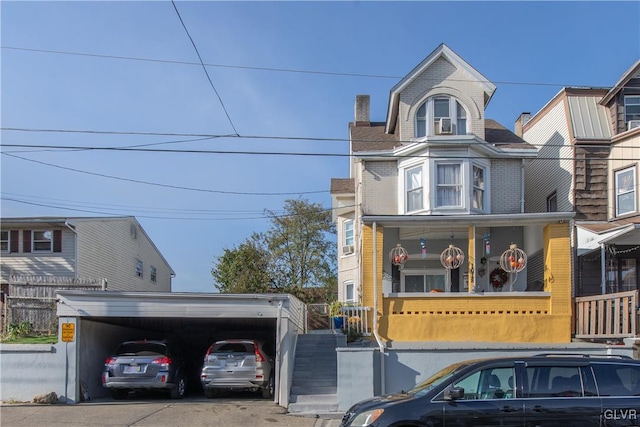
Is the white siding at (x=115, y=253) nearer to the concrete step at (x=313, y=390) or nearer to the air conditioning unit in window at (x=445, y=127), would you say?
the concrete step at (x=313, y=390)

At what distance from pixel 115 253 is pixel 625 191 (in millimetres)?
22353

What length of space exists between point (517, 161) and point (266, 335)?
428 inches

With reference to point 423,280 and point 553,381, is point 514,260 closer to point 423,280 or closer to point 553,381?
point 423,280

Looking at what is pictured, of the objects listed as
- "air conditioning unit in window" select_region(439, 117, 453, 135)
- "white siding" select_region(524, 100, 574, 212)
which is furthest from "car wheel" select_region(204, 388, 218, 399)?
"white siding" select_region(524, 100, 574, 212)

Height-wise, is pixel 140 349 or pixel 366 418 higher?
pixel 366 418

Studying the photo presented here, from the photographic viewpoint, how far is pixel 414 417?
803cm

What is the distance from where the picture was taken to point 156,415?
12109 millimetres

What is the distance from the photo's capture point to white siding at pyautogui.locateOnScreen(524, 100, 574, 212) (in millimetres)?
20375

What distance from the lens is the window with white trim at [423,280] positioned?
2088cm

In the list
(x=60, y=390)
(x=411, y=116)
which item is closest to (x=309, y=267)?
(x=411, y=116)

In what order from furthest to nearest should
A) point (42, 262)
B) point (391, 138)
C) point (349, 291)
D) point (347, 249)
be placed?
point (347, 249) → point (349, 291) → point (42, 262) → point (391, 138)

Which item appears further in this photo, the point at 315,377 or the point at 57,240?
the point at 57,240

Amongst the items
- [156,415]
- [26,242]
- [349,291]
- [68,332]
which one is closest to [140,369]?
[68,332]

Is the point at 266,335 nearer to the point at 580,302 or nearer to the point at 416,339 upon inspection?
the point at 416,339
